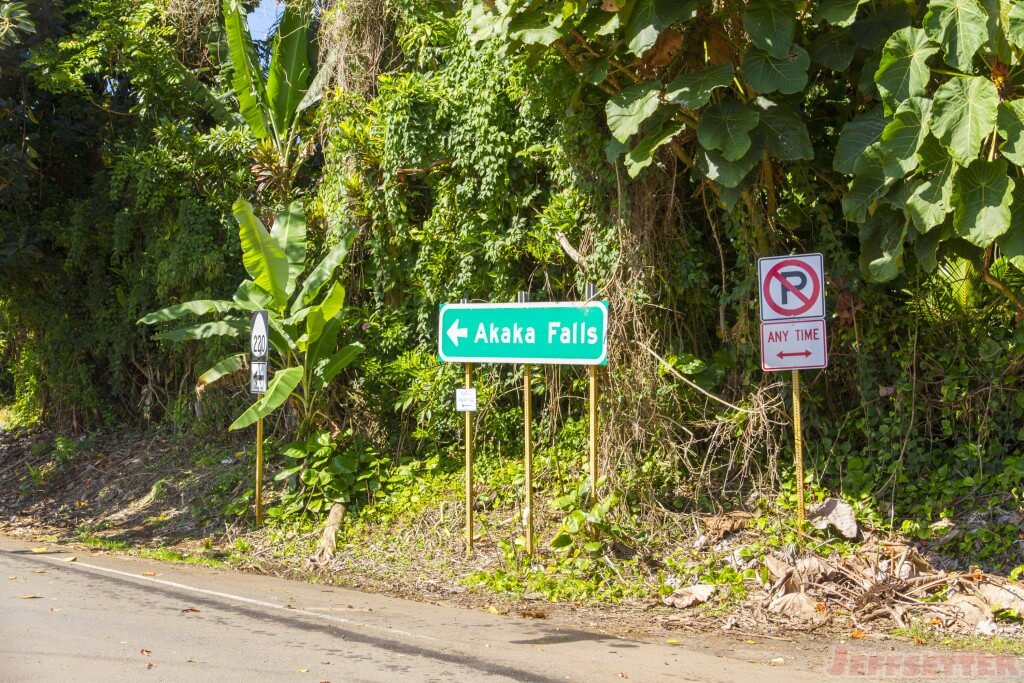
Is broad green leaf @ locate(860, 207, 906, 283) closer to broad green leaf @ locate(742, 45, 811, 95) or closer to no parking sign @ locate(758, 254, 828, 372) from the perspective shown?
no parking sign @ locate(758, 254, 828, 372)

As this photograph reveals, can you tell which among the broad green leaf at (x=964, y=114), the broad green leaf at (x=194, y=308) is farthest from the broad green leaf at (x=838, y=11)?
the broad green leaf at (x=194, y=308)

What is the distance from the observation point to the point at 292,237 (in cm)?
1212

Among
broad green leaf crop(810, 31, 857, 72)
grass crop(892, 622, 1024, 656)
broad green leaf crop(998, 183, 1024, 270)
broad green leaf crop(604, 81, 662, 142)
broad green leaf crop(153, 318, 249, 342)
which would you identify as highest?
broad green leaf crop(810, 31, 857, 72)

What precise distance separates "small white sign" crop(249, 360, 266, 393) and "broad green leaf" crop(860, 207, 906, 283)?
6623 millimetres

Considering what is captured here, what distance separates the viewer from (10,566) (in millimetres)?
10352

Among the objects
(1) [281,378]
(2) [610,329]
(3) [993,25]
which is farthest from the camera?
(1) [281,378]

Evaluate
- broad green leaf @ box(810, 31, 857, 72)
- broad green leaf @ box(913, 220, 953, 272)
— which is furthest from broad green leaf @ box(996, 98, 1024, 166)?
broad green leaf @ box(810, 31, 857, 72)

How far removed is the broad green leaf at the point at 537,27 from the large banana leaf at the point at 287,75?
598 centimetres

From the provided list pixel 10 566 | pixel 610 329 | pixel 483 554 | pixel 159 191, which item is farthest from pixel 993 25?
pixel 159 191

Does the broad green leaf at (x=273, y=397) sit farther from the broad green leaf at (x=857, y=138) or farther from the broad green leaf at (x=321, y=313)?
the broad green leaf at (x=857, y=138)

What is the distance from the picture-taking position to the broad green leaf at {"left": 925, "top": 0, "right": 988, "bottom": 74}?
280 inches

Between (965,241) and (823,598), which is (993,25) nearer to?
Result: (965,241)

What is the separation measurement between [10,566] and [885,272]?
9175mm

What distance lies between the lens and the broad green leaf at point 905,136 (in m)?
7.39
